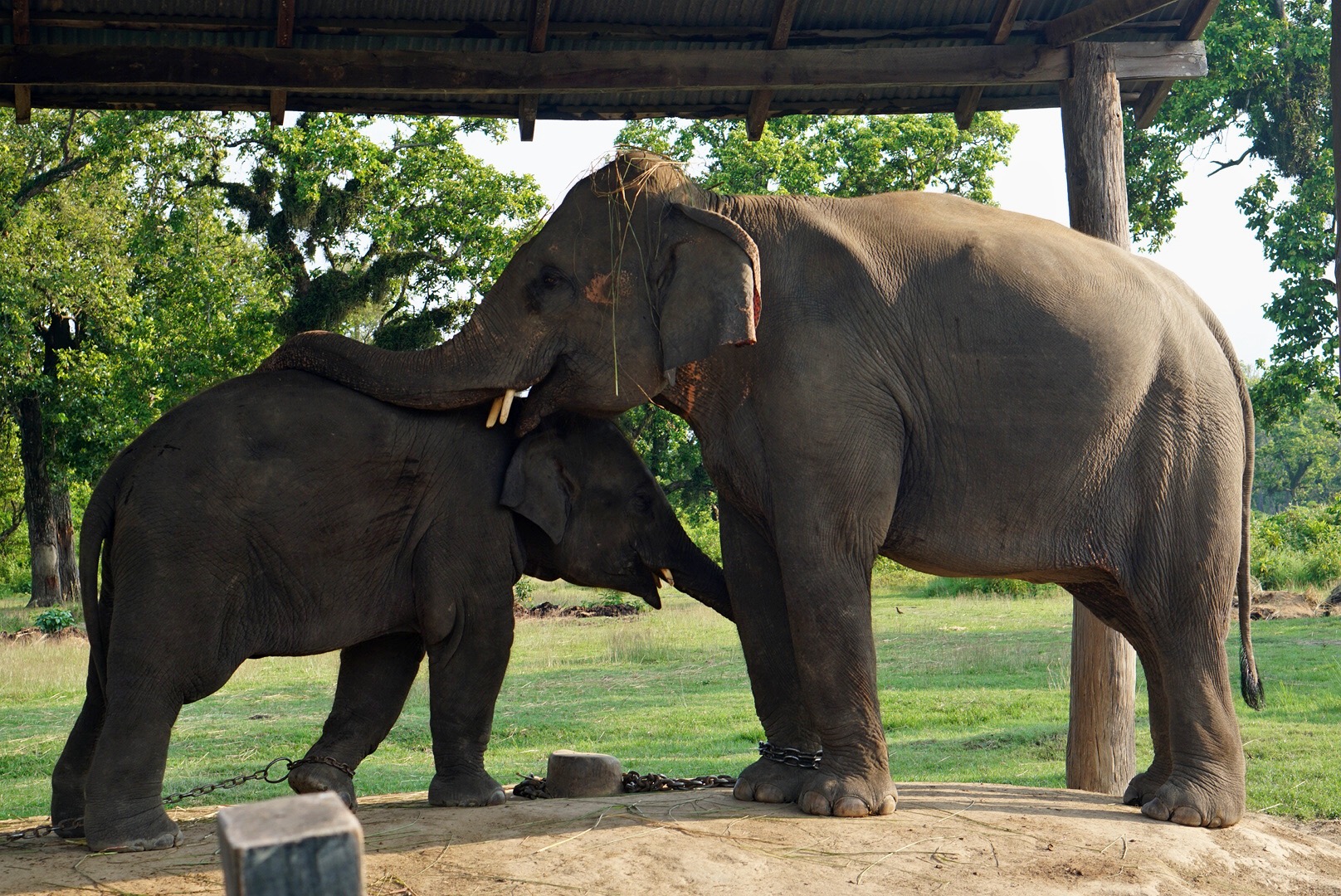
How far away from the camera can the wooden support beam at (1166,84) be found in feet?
23.6

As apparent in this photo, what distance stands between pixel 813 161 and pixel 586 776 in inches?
1074

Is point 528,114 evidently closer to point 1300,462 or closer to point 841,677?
point 841,677

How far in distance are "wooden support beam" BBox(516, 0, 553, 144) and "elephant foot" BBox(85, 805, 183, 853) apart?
4.04 metres

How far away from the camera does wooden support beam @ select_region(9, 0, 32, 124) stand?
6254 mm

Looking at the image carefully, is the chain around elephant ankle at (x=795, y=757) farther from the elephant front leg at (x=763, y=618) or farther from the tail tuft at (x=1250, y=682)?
the tail tuft at (x=1250, y=682)

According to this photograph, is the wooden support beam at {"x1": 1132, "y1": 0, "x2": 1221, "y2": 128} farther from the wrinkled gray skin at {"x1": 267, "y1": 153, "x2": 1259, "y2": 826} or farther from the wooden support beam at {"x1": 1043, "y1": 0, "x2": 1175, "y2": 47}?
the wrinkled gray skin at {"x1": 267, "y1": 153, "x2": 1259, "y2": 826}

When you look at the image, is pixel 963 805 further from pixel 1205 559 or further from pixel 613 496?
pixel 613 496

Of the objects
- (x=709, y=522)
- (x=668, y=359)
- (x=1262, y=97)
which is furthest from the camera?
(x=709, y=522)

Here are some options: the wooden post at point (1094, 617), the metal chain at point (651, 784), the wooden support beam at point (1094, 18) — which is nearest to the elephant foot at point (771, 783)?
the metal chain at point (651, 784)

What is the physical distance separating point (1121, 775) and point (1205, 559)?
1802 mm

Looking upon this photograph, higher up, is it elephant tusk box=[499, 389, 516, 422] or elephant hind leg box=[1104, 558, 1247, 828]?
elephant tusk box=[499, 389, 516, 422]

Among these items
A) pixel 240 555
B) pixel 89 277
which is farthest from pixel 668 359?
pixel 89 277

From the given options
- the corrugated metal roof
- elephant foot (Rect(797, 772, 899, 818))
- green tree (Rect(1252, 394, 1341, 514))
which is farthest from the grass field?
green tree (Rect(1252, 394, 1341, 514))

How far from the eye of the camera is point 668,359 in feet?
19.3
